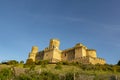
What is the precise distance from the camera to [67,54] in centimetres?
5041

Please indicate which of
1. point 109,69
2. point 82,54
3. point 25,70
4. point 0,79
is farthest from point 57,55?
point 0,79

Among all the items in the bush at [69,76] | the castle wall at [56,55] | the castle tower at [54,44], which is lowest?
the bush at [69,76]

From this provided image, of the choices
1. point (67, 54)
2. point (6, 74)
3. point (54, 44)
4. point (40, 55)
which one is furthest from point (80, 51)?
point (6, 74)

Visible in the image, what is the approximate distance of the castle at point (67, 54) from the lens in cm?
4509

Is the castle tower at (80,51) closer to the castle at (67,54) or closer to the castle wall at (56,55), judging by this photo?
the castle at (67,54)

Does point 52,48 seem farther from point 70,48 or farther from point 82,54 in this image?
point 82,54

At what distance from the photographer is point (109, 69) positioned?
35094 mm

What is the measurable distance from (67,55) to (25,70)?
71.8ft

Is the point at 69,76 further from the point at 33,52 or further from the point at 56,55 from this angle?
the point at 33,52

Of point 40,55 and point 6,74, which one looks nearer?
point 6,74

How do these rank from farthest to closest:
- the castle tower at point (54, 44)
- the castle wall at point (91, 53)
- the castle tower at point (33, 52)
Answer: the castle tower at point (33, 52)
the castle tower at point (54, 44)
the castle wall at point (91, 53)

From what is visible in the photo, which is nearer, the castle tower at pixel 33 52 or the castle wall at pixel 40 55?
the castle wall at pixel 40 55

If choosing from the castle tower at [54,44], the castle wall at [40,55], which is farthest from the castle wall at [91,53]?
the castle wall at [40,55]

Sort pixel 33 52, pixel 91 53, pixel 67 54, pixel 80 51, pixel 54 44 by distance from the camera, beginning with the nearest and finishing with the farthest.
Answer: pixel 80 51, pixel 91 53, pixel 67 54, pixel 54 44, pixel 33 52
